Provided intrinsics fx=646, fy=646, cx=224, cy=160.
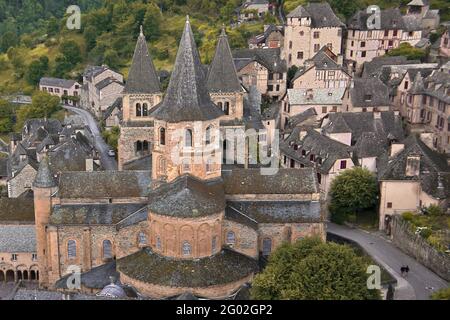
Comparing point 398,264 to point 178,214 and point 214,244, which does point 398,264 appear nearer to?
point 214,244

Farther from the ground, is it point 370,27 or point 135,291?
point 370,27

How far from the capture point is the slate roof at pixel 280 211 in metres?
55.9

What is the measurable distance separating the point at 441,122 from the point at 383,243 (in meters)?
23.1

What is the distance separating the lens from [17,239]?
6225cm

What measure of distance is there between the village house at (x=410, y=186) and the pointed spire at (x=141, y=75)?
81.3 ft

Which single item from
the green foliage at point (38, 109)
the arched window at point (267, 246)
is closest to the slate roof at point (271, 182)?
the arched window at point (267, 246)

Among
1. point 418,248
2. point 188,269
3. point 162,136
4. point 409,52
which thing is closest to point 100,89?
point 409,52

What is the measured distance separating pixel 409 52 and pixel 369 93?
21193 mm

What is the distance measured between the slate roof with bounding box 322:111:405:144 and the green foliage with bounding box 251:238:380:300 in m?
32.5

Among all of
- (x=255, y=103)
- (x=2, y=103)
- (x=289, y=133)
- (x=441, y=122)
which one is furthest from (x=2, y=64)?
(x=441, y=122)

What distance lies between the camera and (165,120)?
52.6m

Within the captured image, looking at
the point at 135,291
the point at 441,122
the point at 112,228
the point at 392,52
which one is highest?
the point at 392,52

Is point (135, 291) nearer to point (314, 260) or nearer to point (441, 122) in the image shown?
point (314, 260)

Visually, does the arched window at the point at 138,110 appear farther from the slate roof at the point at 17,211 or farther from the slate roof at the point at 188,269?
the slate roof at the point at 188,269
